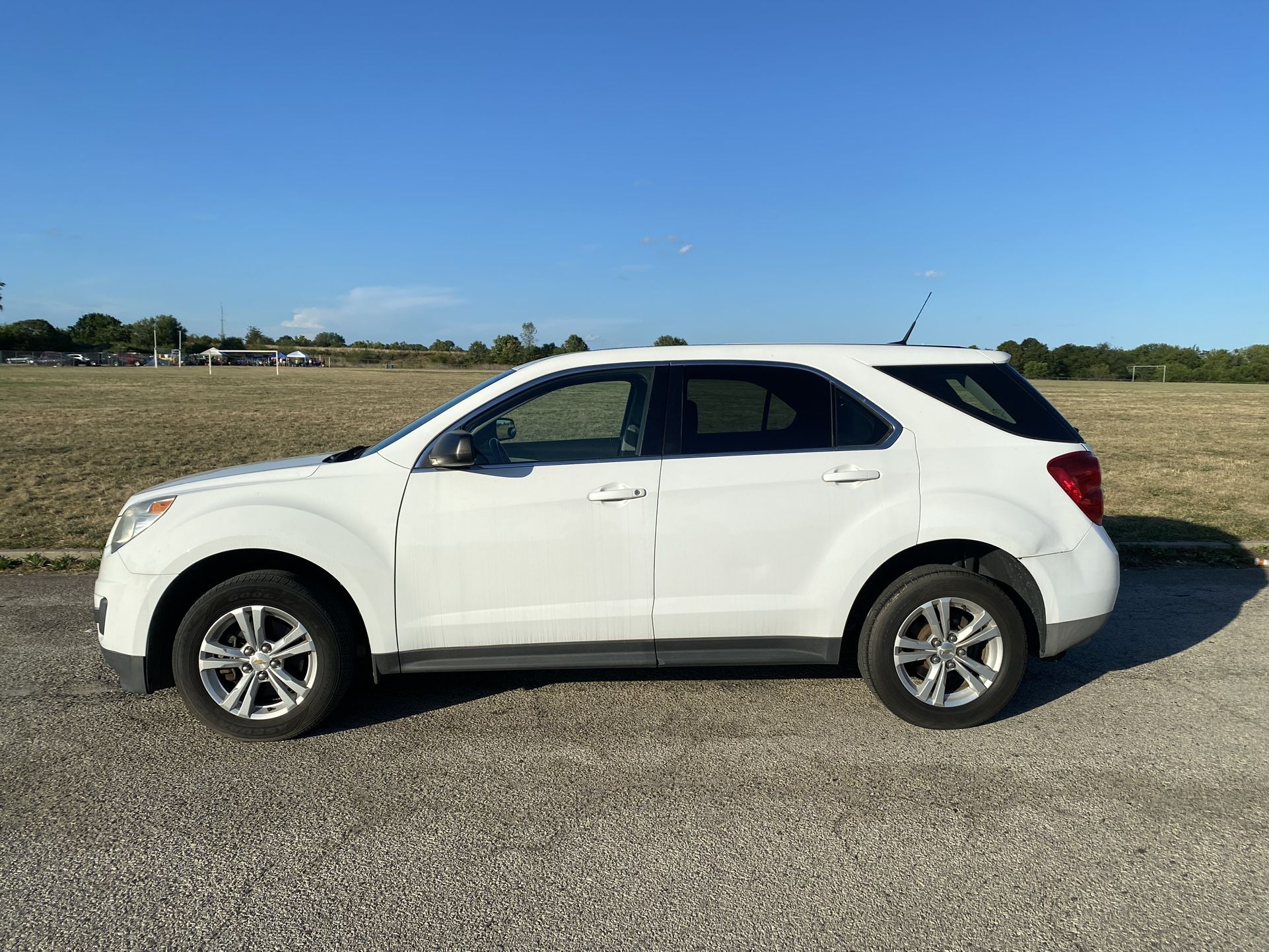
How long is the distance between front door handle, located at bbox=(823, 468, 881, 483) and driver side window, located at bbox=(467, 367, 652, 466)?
90 centimetres

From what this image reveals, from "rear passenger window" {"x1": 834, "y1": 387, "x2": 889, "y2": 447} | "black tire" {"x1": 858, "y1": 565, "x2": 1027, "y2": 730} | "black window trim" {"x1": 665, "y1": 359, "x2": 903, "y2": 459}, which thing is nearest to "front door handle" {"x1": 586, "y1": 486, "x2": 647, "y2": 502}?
"black window trim" {"x1": 665, "y1": 359, "x2": 903, "y2": 459}

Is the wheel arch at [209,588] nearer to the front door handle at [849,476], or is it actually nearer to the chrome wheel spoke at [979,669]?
the front door handle at [849,476]

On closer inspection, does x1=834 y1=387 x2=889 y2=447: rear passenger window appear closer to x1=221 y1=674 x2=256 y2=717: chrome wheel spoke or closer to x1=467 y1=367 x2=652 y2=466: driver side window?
x1=467 y1=367 x2=652 y2=466: driver side window

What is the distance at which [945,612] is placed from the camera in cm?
416

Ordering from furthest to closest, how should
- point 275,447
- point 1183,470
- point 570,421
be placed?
point 275,447 → point 1183,470 → point 570,421

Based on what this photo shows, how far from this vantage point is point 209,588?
14.0 ft

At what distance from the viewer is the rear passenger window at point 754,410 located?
4238 mm

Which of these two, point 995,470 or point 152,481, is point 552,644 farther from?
point 152,481

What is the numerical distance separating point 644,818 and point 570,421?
195 cm

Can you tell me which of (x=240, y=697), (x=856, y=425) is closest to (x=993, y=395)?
(x=856, y=425)

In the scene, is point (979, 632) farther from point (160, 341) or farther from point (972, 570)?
point (160, 341)

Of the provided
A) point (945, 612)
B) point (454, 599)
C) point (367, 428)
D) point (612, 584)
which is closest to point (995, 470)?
point (945, 612)

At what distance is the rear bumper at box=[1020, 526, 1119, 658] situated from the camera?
420 centimetres

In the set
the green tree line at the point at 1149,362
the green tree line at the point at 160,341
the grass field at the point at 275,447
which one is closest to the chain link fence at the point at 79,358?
the green tree line at the point at 160,341
